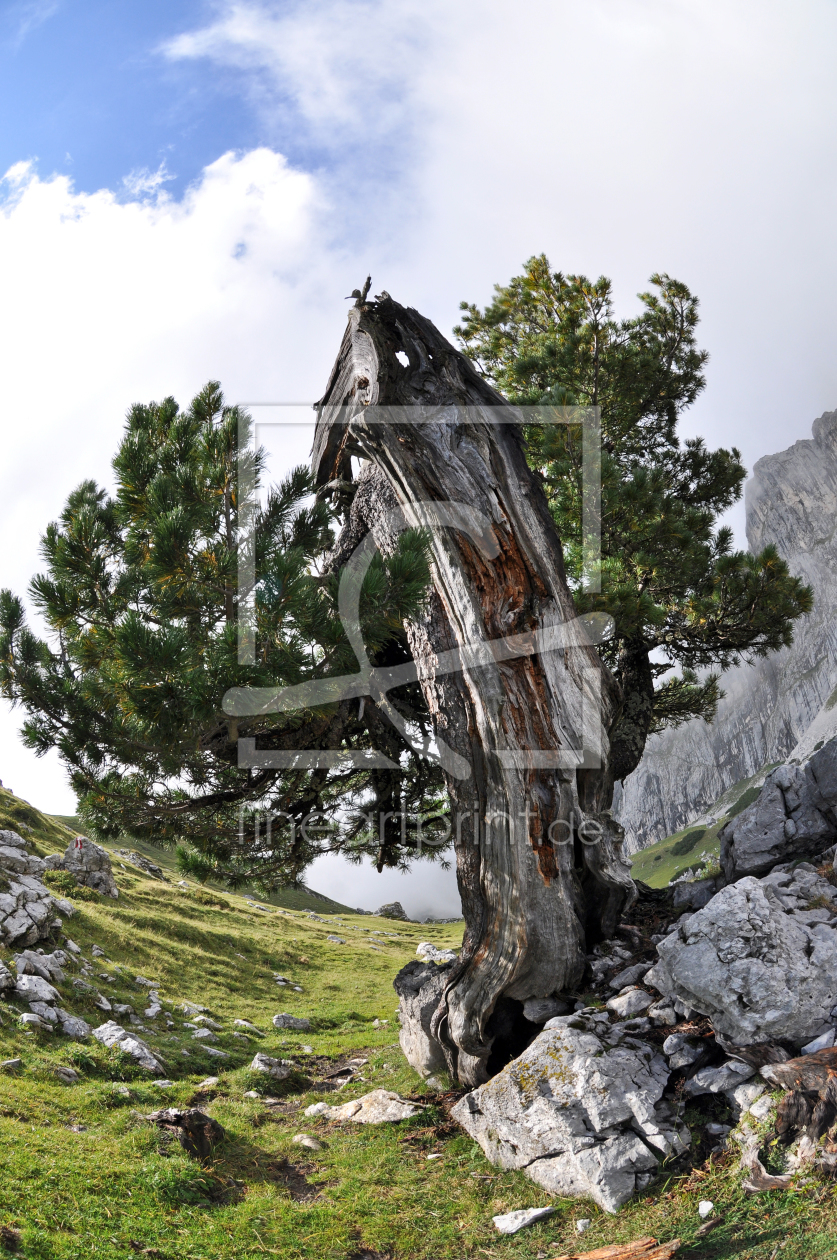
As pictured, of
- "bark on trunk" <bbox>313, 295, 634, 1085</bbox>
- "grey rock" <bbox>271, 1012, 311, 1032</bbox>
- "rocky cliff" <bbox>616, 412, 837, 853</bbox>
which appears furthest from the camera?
"rocky cliff" <bbox>616, 412, 837, 853</bbox>

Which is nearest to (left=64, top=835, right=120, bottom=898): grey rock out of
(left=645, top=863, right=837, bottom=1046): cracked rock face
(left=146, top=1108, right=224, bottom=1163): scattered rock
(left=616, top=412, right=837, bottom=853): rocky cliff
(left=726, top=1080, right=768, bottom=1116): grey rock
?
(left=146, top=1108, right=224, bottom=1163): scattered rock

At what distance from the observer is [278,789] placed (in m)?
11.3

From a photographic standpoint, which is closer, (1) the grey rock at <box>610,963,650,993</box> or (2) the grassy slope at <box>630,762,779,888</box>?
(1) the grey rock at <box>610,963,650,993</box>

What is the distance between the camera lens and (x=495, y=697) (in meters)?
9.30

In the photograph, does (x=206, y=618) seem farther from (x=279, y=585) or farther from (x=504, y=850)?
(x=504, y=850)

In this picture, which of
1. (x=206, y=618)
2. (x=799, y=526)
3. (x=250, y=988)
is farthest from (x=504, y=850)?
(x=799, y=526)

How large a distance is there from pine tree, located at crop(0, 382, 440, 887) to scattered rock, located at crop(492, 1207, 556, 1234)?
5.12m

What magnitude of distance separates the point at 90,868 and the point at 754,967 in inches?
984

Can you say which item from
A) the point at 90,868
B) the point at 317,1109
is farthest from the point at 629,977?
the point at 90,868

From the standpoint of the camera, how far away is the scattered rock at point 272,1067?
12.1m

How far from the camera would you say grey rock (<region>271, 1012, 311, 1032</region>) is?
17172mm

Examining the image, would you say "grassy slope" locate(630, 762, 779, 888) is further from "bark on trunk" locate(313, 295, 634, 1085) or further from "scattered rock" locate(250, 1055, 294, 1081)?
"bark on trunk" locate(313, 295, 634, 1085)

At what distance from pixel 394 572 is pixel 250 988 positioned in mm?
18920

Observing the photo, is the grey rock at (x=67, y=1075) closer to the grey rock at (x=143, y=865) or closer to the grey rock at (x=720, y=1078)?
the grey rock at (x=720, y=1078)
